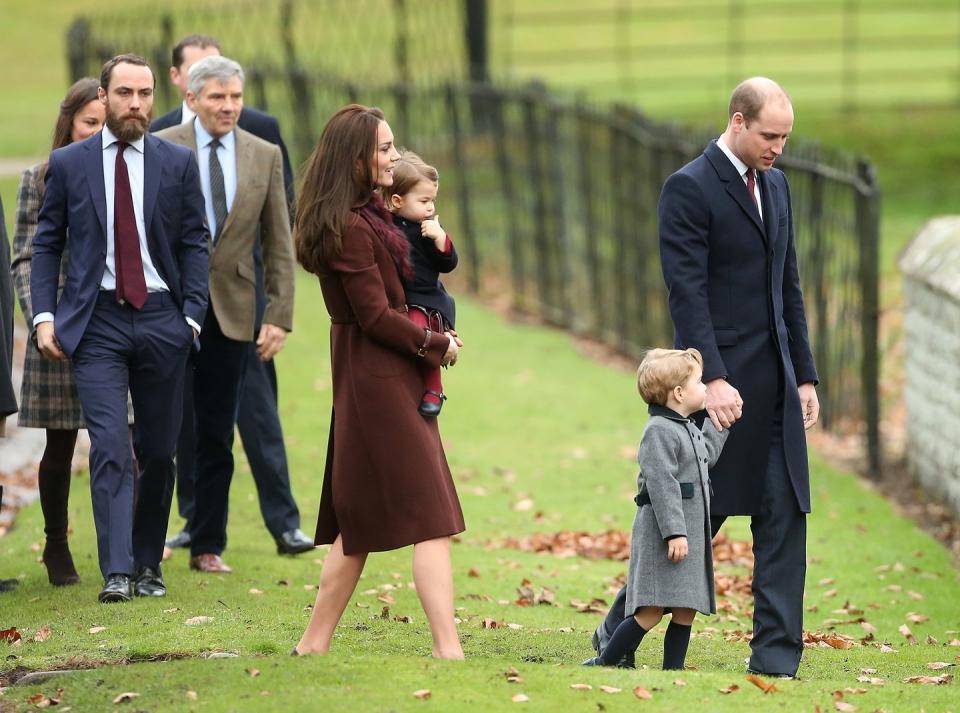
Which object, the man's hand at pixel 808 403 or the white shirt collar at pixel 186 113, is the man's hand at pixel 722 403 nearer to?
the man's hand at pixel 808 403

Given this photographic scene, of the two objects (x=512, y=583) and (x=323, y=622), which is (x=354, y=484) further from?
(x=512, y=583)

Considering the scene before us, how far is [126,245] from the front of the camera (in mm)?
6738

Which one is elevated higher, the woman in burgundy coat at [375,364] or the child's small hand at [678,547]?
the woman in burgundy coat at [375,364]

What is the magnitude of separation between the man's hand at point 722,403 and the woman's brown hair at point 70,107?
3.24 metres

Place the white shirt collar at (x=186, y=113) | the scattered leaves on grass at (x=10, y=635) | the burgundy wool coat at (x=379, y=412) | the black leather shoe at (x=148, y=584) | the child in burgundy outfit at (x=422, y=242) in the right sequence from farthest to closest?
the white shirt collar at (x=186, y=113)
the black leather shoe at (x=148, y=584)
the scattered leaves on grass at (x=10, y=635)
the child in burgundy outfit at (x=422, y=242)
the burgundy wool coat at (x=379, y=412)

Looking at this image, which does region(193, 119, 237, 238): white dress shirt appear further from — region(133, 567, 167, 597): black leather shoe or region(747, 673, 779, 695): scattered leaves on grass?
region(747, 673, 779, 695): scattered leaves on grass

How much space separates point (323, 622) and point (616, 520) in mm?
4591

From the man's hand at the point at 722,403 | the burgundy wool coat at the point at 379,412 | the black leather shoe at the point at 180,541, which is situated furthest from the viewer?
the black leather shoe at the point at 180,541

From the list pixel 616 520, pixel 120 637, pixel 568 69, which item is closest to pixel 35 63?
pixel 568 69

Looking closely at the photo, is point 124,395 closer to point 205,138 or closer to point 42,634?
point 42,634

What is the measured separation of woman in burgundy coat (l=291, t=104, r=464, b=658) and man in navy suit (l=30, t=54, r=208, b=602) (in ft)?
4.63

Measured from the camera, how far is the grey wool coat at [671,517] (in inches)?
223

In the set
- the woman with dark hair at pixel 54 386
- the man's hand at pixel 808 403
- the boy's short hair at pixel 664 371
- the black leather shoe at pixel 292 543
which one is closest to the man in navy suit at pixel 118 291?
the woman with dark hair at pixel 54 386

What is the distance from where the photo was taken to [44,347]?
667 centimetres
